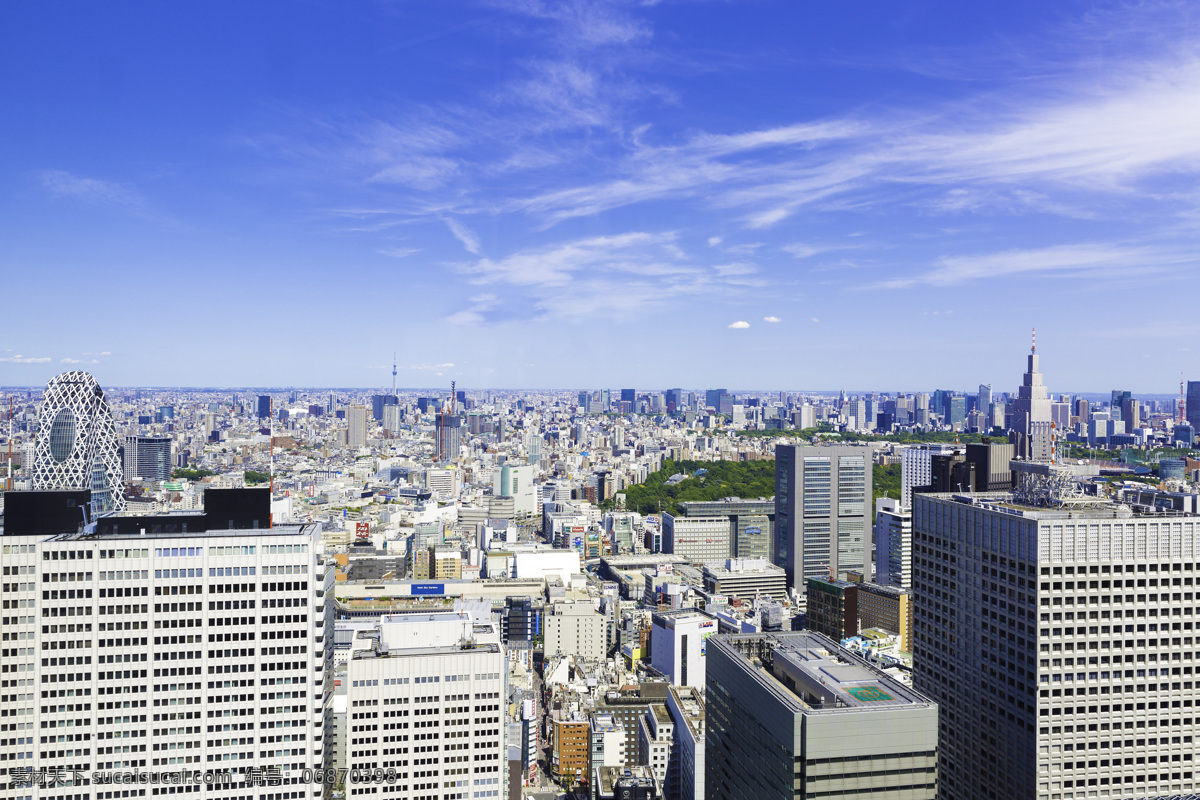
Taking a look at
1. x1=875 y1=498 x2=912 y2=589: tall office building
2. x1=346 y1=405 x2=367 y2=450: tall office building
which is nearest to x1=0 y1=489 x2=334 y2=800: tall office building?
x1=875 y1=498 x2=912 y2=589: tall office building

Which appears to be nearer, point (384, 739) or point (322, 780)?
point (322, 780)

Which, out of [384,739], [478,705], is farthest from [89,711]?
[478,705]

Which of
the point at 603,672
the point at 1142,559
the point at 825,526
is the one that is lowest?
the point at 603,672

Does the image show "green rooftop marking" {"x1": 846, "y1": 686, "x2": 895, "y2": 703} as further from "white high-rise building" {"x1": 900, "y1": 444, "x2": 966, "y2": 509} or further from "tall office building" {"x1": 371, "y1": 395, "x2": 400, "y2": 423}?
"tall office building" {"x1": 371, "y1": 395, "x2": 400, "y2": 423}

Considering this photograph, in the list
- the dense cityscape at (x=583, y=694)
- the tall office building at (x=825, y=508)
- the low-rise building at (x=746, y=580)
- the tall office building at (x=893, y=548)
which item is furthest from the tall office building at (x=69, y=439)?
the tall office building at (x=893, y=548)

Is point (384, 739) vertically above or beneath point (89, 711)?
beneath

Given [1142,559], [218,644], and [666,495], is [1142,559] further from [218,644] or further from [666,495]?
[666,495]
